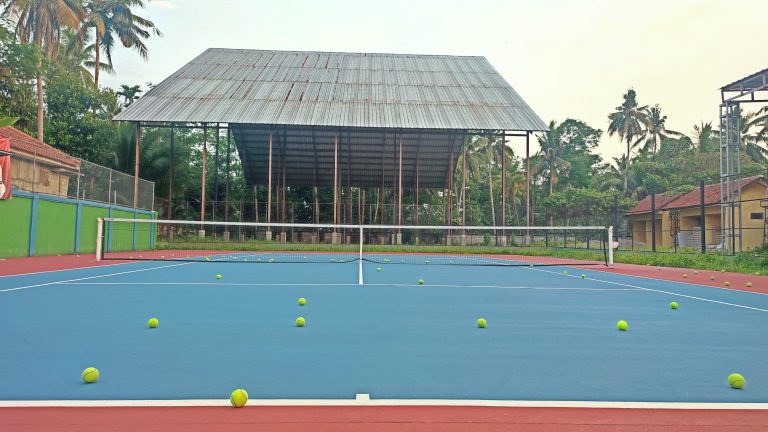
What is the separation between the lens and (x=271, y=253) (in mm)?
25641

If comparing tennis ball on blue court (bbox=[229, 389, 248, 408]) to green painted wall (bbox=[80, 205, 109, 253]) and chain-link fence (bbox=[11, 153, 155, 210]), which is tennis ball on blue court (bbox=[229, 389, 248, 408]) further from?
green painted wall (bbox=[80, 205, 109, 253])

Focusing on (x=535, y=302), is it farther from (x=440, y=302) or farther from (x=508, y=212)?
(x=508, y=212)

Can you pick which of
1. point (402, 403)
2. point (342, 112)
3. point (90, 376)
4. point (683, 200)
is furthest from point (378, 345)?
point (683, 200)

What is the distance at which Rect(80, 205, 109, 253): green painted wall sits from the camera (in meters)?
20.8

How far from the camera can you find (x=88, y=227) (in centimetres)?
2128

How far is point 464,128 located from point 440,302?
20.7 meters

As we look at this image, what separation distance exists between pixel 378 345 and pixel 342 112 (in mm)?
25347

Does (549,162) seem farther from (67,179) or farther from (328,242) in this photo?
(67,179)

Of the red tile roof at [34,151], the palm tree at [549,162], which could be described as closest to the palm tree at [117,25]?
the red tile roof at [34,151]

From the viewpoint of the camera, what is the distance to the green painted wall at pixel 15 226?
1617cm

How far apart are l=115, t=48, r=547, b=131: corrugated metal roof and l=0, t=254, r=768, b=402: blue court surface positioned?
19.9 meters

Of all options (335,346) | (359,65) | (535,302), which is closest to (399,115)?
(359,65)

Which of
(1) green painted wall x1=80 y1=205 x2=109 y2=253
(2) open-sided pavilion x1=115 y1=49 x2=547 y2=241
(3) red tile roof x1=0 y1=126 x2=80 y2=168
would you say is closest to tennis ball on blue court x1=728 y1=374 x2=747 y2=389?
(3) red tile roof x1=0 y1=126 x2=80 y2=168

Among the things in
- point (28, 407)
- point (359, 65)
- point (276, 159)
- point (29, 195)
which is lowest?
point (28, 407)
